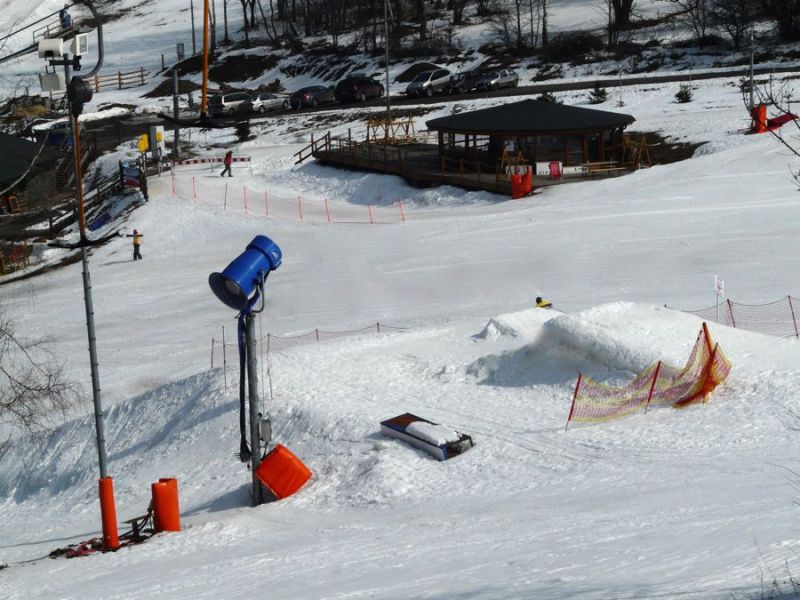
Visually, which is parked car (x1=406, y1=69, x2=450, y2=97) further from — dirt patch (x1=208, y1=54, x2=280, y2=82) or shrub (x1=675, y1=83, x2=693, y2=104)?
dirt patch (x1=208, y1=54, x2=280, y2=82)

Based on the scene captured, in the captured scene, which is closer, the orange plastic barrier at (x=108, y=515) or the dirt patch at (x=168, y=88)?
the orange plastic barrier at (x=108, y=515)

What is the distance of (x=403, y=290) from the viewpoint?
27312 millimetres

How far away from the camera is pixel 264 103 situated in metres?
58.2

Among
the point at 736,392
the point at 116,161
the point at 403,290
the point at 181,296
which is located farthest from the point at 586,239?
the point at 116,161

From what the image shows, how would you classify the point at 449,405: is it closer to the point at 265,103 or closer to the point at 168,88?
the point at 265,103

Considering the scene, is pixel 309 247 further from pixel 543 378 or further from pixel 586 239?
pixel 543 378

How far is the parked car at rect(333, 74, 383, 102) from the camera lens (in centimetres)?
5794

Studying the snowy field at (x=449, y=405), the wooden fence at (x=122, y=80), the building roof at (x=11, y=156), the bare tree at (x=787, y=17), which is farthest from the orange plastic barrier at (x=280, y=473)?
the wooden fence at (x=122, y=80)

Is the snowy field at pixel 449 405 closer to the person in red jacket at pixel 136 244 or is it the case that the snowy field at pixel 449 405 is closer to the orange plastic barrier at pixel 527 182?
the person in red jacket at pixel 136 244

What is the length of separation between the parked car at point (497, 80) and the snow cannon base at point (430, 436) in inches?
1655

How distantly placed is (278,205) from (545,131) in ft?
31.9

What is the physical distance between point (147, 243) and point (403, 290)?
11.6m

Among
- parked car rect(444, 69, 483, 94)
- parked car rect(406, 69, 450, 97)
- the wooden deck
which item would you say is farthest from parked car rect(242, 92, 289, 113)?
the wooden deck

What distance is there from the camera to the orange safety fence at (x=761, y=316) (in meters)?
21.8
